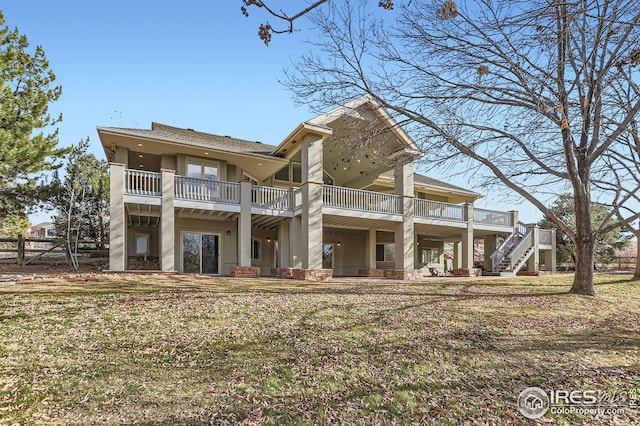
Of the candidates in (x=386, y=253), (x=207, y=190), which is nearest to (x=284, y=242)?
(x=207, y=190)

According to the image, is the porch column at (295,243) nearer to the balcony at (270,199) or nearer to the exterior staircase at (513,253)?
the balcony at (270,199)

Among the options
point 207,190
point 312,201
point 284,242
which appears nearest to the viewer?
point 207,190

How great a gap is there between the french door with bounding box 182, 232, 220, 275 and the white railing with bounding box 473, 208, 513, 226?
14.8 m

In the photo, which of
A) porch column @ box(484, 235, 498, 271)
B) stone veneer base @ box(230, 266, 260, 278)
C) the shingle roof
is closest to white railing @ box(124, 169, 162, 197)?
the shingle roof

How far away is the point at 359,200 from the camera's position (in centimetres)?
1661

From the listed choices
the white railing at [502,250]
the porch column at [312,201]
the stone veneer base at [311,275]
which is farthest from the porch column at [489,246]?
the porch column at [312,201]

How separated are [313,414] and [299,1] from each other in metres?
5.21

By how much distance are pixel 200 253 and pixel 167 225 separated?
382 centimetres

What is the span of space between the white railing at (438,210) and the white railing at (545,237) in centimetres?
694

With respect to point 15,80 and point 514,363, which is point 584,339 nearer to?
point 514,363

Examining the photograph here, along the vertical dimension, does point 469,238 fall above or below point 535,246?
above

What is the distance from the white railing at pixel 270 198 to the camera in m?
15.5

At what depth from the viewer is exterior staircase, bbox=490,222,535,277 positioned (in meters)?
20.1

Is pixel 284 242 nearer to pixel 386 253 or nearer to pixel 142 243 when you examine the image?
pixel 142 243
